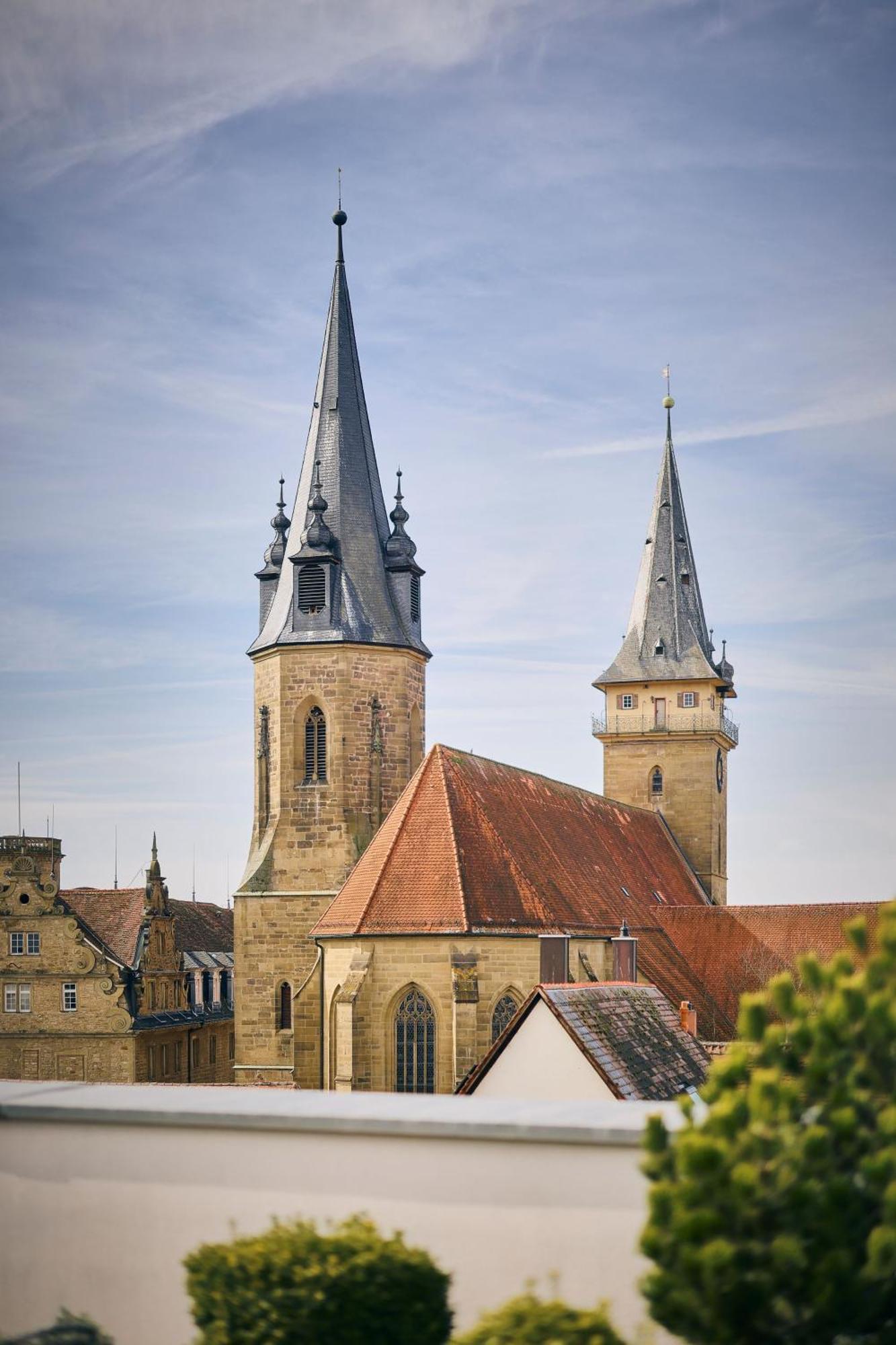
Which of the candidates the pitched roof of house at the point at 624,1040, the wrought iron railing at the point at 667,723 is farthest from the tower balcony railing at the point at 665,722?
the pitched roof of house at the point at 624,1040

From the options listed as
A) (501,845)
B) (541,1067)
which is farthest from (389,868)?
(541,1067)

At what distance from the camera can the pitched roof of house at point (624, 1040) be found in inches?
830

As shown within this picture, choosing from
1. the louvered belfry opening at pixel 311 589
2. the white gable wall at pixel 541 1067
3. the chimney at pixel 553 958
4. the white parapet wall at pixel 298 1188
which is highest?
the louvered belfry opening at pixel 311 589

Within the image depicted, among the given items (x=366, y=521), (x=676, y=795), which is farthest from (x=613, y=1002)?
(x=676, y=795)

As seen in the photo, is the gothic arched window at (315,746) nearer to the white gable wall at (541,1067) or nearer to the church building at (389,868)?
the church building at (389,868)

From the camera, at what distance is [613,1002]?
23672 mm

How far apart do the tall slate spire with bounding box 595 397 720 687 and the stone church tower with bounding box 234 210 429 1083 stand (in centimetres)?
A: 1695

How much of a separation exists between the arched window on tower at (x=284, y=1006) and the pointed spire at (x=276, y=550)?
1010 cm

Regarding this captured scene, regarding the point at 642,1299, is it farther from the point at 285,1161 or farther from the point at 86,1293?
the point at 86,1293

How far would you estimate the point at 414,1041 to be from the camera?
105ft

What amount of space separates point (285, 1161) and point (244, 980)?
2984 centimetres

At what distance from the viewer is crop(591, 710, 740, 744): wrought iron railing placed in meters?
56.2

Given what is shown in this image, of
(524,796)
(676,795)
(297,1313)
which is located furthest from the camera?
(676,795)

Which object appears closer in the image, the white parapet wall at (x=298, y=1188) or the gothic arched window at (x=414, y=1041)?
the white parapet wall at (x=298, y=1188)
